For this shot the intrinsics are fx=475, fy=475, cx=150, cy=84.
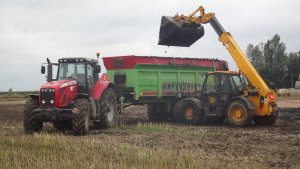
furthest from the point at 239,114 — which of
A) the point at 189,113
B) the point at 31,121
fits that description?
the point at 31,121

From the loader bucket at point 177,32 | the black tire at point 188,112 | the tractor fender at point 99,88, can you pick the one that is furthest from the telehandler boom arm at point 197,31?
the tractor fender at point 99,88

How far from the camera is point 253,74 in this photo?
689 inches

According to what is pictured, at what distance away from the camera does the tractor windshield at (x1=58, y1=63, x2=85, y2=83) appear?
15.5 m

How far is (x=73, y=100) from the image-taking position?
1480cm

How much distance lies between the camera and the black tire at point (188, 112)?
725 inches

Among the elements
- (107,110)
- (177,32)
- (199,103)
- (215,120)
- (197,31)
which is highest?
(197,31)

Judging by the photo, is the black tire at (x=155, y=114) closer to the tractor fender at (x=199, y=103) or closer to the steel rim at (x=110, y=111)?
the tractor fender at (x=199, y=103)

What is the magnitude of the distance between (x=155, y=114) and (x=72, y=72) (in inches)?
240

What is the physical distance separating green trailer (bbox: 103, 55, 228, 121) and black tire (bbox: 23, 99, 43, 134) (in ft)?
16.1

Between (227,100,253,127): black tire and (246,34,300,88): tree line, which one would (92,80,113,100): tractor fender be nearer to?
(227,100,253,127): black tire

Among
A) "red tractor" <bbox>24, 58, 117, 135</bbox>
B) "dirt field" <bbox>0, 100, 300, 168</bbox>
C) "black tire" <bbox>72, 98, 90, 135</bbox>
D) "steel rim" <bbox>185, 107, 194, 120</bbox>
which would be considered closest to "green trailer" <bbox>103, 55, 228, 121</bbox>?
"steel rim" <bbox>185, 107, 194, 120</bbox>

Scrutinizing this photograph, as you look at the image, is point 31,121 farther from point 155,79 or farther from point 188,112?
point 188,112

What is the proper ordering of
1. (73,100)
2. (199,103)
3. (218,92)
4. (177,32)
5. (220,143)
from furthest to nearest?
(177,32)
(199,103)
(218,92)
(73,100)
(220,143)

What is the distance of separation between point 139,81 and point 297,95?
36697 mm
